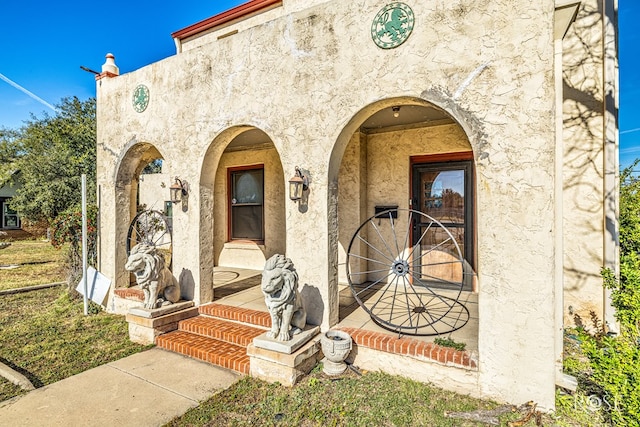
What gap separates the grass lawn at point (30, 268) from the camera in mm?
8742

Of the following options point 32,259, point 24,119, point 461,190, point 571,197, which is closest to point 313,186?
point 461,190

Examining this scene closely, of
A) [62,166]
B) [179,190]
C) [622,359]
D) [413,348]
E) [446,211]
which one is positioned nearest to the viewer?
[622,359]

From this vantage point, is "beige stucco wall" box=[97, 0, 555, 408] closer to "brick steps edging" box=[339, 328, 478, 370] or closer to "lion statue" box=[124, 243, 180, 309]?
"brick steps edging" box=[339, 328, 478, 370]

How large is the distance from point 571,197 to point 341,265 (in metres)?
3.99

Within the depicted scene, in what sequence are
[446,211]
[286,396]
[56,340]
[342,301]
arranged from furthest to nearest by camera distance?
[446,211] → [342,301] → [56,340] → [286,396]

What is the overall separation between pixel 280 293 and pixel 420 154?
4.03m

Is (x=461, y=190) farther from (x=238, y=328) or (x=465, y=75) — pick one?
(x=238, y=328)

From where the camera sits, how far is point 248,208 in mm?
8781

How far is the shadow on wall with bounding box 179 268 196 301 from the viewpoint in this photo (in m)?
5.22

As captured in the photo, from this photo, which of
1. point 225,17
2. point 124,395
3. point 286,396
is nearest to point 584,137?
point 286,396

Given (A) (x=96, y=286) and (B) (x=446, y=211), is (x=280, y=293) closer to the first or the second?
(B) (x=446, y=211)

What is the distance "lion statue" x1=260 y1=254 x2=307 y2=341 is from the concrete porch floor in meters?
0.90

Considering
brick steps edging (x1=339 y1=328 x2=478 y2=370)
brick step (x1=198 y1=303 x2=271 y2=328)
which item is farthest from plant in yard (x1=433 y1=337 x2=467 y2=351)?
brick step (x1=198 y1=303 x2=271 y2=328)

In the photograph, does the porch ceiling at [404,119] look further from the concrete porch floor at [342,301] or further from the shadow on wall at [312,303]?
the concrete porch floor at [342,301]
